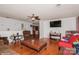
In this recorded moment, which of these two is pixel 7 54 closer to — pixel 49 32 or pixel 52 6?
pixel 49 32

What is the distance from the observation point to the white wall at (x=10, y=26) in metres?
1.97

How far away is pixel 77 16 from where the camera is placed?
190 centimetres

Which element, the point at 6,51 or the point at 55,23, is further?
the point at 55,23

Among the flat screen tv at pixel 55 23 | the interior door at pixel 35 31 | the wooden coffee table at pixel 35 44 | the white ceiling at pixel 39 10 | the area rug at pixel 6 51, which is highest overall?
the white ceiling at pixel 39 10

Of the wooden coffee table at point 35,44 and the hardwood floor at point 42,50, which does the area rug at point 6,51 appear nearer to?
the hardwood floor at point 42,50

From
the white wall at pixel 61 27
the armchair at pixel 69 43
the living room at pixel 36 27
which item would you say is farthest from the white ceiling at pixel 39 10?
the armchair at pixel 69 43

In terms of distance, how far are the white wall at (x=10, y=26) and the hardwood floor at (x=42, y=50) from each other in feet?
0.75

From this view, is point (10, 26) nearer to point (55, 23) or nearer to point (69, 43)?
point (55, 23)

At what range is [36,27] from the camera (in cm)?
208

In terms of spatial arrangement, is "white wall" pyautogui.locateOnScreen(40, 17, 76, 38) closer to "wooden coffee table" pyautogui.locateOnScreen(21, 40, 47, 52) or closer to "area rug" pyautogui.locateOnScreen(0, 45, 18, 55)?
"wooden coffee table" pyautogui.locateOnScreen(21, 40, 47, 52)

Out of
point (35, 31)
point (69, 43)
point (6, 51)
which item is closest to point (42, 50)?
point (35, 31)

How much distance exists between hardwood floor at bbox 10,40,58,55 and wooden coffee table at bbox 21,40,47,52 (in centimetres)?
6

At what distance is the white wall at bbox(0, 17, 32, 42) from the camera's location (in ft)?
6.46

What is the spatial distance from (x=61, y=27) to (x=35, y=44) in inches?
24.9
